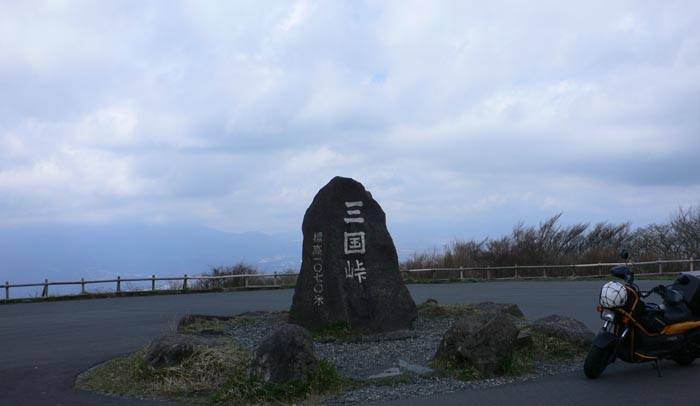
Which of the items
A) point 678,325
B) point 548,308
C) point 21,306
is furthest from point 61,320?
point 678,325

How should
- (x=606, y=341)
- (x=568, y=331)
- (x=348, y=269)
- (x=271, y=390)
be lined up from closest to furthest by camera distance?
(x=271, y=390) → (x=606, y=341) → (x=568, y=331) → (x=348, y=269)

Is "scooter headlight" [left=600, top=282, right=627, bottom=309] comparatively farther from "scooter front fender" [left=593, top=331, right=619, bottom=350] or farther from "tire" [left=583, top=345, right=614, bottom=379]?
"tire" [left=583, top=345, right=614, bottom=379]

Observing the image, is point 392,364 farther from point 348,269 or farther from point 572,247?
point 572,247

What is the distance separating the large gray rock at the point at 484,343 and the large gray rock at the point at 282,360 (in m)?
1.77

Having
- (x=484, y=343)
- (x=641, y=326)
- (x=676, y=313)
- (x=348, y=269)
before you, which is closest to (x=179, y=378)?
(x=484, y=343)

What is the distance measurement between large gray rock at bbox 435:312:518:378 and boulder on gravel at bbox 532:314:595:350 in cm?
131

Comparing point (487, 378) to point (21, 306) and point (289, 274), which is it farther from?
point (289, 274)

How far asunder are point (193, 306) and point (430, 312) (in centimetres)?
896

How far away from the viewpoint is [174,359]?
8.00 metres

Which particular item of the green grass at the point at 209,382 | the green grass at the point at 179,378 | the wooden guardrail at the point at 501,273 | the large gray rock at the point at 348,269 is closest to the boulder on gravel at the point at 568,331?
the large gray rock at the point at 348,269

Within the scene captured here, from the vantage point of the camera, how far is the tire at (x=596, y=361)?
24.1 feet

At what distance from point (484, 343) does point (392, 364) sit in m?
1.22

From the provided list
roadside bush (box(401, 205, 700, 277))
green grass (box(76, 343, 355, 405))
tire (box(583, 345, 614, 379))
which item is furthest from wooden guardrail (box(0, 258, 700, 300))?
tire (box(583, 345, 614, 379))

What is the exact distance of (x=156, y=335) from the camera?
1251 cm
